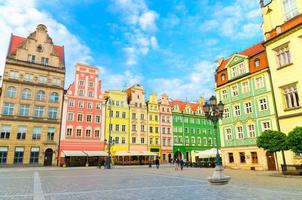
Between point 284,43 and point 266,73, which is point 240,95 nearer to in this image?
point 266,73

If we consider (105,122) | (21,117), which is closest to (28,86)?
(21,117)

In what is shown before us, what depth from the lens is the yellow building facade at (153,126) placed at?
55.4 metres

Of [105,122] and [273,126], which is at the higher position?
[105,122]

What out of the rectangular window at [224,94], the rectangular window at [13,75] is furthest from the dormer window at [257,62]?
the rectangular window at [13,75]

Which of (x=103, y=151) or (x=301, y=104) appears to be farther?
(x=103, y=151)

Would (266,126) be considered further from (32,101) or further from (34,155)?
(32,101)

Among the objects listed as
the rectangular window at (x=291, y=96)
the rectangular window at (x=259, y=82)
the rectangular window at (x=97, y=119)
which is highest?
the rectangular window at (x=259, y=82)

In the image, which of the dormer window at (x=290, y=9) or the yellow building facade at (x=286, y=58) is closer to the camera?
the yellow building facade at (x=286, y=58)

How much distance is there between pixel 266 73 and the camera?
28094 millimetres

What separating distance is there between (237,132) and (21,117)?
1474 inches

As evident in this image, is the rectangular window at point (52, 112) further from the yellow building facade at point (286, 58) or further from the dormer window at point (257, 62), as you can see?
the yellow building facade at point (286, 58)

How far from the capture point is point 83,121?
47.2 meters

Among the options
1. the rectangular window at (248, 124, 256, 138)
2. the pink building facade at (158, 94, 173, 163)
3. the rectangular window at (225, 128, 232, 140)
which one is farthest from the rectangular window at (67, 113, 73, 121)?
the rectangular window at (248, 124, 256, 138)

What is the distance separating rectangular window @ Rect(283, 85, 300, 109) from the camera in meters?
22.6
